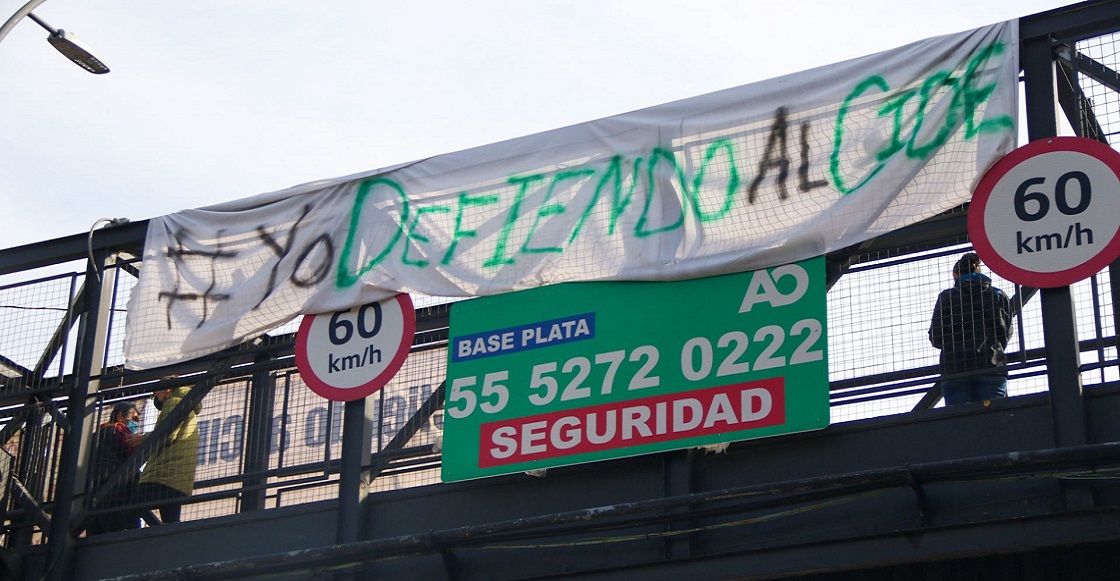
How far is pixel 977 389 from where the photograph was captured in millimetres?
9211

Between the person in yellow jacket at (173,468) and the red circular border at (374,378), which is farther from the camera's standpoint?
the person in yellow jacket at (173,468)

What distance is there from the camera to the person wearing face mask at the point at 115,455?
11984 millimetres

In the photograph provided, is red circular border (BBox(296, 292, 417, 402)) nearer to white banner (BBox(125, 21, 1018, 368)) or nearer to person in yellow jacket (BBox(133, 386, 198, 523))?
white banner (BBox(125, 21, 1018, 368))

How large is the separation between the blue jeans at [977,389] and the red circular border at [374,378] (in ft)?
12.8

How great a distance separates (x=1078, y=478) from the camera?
8.22 m

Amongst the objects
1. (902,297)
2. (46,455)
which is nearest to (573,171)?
(902,297)

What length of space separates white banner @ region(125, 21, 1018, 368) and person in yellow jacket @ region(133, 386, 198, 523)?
2.31ft

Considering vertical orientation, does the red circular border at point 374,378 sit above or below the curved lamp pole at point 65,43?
below

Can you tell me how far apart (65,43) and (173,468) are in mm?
4072

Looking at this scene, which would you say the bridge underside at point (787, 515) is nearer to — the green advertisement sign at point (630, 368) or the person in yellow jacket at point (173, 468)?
the green advertisement sign at point (630, 368)

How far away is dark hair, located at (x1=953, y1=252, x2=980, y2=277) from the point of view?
9.28 m

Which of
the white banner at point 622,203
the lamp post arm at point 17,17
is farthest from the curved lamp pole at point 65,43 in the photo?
the white banner at point 622,203

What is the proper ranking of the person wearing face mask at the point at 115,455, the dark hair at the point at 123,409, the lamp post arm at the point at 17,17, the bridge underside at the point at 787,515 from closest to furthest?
the bridge underside at the point at 787,515, the person wearing face mask at the point at 115,455, the dark hair at the point at 123,409, the lamp post arm at the point at 17,17

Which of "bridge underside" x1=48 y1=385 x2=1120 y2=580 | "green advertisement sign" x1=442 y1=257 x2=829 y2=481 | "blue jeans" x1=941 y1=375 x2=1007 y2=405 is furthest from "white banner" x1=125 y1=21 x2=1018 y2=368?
"bridge underside" x1=48 y1=385 x2=1120 y2=580
